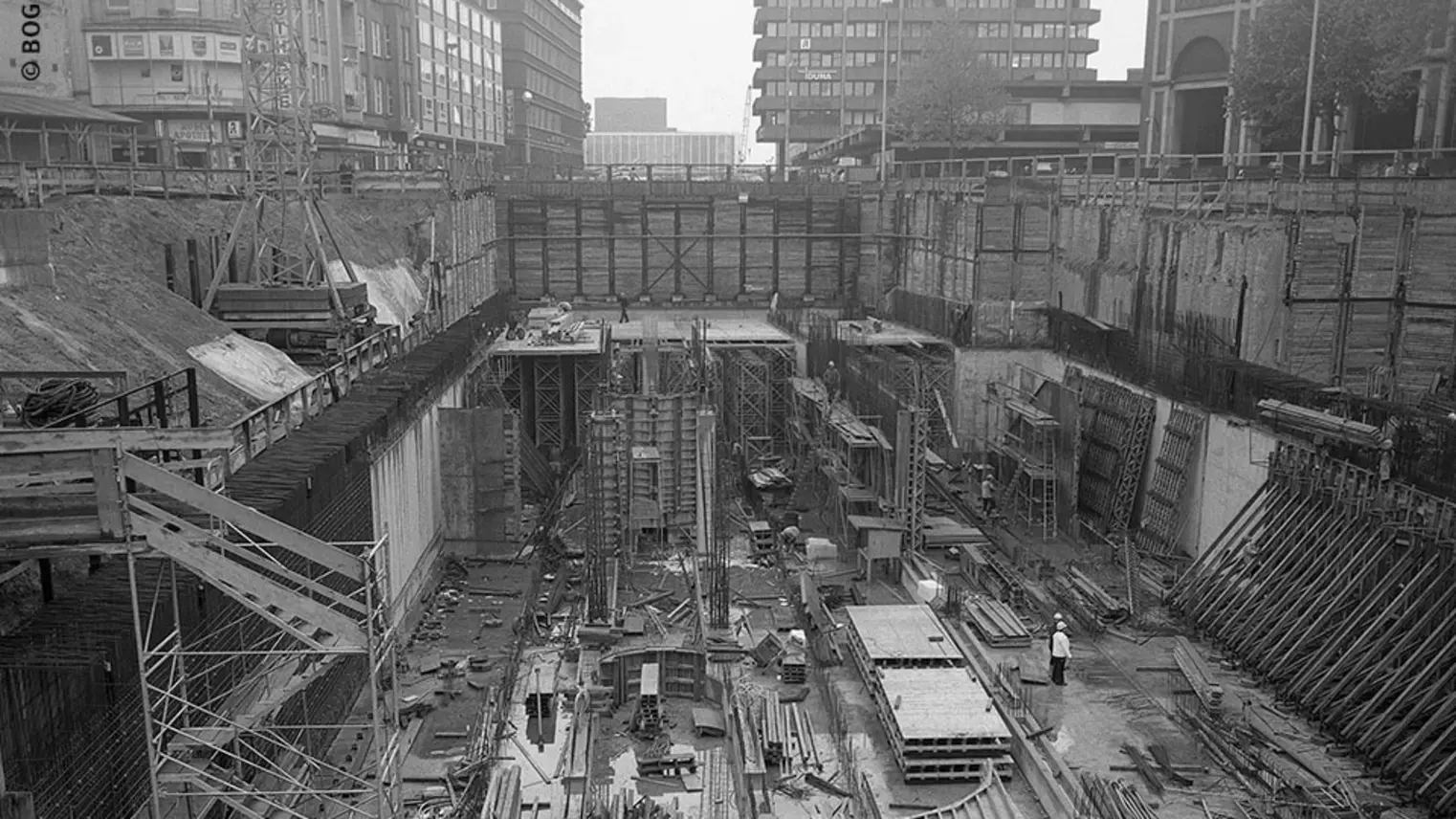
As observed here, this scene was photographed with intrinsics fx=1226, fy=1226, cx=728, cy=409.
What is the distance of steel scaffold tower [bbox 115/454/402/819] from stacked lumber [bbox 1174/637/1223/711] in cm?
1069

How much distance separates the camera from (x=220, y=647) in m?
12.6

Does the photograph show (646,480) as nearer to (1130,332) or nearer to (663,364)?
(663,364)

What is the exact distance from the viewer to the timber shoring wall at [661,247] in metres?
40.0

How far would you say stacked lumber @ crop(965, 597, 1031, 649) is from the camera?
62.2 feet

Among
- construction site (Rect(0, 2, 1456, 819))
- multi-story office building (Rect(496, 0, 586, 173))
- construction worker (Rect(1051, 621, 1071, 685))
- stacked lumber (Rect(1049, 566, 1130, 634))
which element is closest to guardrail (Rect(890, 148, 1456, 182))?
construction site (Rect(0, 2, 1456, 819))

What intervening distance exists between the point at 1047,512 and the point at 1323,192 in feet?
31.8

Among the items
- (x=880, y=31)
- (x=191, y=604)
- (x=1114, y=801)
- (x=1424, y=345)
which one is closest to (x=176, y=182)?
(x=191, y=604)

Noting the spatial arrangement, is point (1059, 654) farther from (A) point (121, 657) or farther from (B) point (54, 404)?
(B) point (54, 404)

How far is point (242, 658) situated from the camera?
13.0 m

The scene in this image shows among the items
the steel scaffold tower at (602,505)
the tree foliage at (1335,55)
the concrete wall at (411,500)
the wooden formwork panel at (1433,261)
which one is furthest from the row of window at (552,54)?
the wooden formwork panel at (1433,261)

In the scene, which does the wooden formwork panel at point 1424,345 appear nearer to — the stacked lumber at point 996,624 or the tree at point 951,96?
the stacked lumber at point 996,624

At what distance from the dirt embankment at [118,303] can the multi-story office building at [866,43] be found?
50.9 metres

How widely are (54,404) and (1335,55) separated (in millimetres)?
30451

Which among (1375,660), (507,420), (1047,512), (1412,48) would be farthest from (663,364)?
(1412,48)
